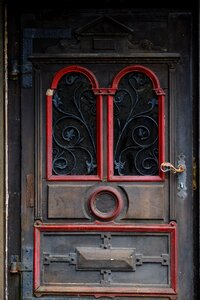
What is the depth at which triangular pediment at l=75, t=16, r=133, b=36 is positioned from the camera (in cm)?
412

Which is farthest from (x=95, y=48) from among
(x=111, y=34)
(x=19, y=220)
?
(x=19, y=220)

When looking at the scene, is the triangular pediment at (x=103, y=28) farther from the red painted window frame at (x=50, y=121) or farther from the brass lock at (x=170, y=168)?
the brass lock at (x=170, y=168)

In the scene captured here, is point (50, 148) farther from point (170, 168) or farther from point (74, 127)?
point (170, 168)

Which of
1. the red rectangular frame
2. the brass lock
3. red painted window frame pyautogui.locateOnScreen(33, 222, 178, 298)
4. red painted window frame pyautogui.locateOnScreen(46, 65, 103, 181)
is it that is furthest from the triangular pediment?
red painted window frame pyautogui.locateOnScreen(33, 222, 178, 298)

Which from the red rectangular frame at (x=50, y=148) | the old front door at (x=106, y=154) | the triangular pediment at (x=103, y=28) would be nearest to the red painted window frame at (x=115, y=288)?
the old front door at (x=106, y=154)

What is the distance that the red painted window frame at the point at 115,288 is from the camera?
161 inches

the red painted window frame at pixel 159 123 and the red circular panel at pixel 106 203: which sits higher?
the red painted window frame at pixel 159 123

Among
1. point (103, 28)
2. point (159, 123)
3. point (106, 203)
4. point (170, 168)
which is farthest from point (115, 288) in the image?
point (103, 28)

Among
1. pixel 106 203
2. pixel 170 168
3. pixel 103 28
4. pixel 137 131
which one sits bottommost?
pixel 106 203

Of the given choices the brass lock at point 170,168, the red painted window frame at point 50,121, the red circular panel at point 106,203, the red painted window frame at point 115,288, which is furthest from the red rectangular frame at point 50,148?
the brass lock at point 170,168

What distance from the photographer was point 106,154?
4.11 metres

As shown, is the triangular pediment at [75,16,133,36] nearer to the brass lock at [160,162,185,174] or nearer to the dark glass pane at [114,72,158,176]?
the dark glass pane at [114,72,158,176]

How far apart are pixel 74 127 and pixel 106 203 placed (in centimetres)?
61

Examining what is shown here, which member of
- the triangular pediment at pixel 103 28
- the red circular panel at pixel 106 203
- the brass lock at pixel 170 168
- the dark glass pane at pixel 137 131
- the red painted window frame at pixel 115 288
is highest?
the triangular pediment at pixel 103 28
